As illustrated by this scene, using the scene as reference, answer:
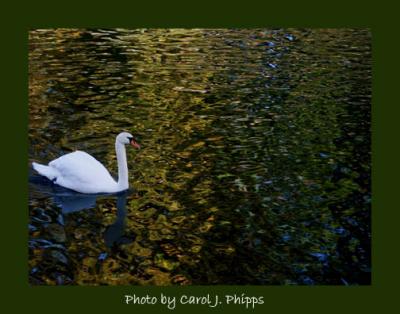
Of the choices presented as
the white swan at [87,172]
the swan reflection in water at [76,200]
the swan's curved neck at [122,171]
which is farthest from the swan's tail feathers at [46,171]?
the swan's curved neck at [122,171]

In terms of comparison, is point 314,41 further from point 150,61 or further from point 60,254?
point 60,254

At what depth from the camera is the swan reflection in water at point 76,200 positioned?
36.0 ft

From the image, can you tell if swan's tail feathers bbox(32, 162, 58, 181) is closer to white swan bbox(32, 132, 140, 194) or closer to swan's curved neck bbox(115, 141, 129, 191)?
white swan bbox(32, 132, 140, 194)

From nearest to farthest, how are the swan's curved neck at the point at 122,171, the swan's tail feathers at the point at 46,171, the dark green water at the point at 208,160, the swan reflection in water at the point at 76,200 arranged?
the dark green water at the point at 208,160 → the swan reflection in water at the point at 76,200 → the swan's curved neck at the point at 122,171 → the swan's tail feathers at the point at 46,171

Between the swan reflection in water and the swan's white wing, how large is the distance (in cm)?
12

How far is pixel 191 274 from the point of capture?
9.85 metres

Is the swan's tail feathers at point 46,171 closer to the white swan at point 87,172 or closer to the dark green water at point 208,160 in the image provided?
the white swan at point 87,172

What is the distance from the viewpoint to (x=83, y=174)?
12469 millimetres

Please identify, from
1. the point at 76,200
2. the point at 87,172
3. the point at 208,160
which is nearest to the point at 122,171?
the point at 87,172

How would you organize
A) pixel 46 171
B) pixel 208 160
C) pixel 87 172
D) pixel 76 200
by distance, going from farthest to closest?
pixel 208 160 → pixel 46 171 → pixel 87 172 → pixel 76 200

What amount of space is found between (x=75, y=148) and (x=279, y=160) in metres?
3.89

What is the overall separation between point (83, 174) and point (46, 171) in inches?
33.2

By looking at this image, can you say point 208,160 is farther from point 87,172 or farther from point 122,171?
point 87,172

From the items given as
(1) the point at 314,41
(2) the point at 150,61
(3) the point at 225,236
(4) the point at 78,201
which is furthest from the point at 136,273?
(1) the point at 314,41
